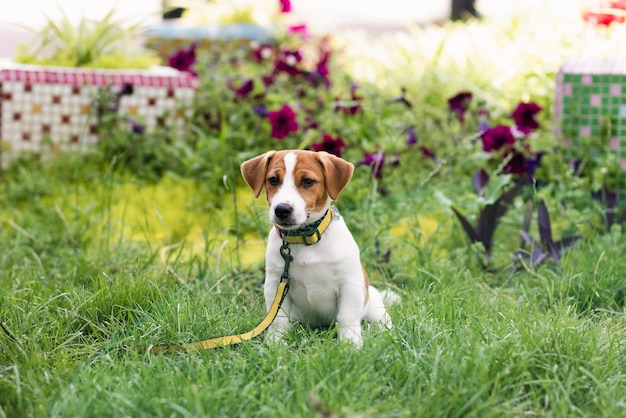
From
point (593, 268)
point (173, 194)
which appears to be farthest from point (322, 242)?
point (173, 194)

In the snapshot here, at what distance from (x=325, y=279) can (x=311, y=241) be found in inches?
6.4

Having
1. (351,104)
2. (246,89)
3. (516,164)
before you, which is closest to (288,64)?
(246,89)

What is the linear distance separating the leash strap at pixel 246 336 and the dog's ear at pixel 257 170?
247 mm

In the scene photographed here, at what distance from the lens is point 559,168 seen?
5352mm

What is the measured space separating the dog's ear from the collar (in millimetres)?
200

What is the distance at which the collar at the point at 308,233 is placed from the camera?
10.3ft

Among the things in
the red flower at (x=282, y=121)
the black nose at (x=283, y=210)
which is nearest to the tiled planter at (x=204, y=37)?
the red flower at (x=282, y=121)

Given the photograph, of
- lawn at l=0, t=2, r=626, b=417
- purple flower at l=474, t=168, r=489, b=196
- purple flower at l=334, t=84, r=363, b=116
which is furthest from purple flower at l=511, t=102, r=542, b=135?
purple flower at l=334, t=84, r=363, b=116

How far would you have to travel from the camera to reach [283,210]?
2941 mm

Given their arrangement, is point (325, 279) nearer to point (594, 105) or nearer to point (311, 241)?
point (311, 241)

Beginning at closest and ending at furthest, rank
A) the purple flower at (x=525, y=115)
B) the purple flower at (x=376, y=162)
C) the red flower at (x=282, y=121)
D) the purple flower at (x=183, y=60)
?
the purple flower at (x=376, y=162) → the purple flower at (x=525, y=115) → the red flower at (x=282, y=121) → the purple flower at (x=183, y=60)

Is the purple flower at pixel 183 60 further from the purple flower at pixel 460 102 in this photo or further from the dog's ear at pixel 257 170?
the dog's ear at pixel 257 170

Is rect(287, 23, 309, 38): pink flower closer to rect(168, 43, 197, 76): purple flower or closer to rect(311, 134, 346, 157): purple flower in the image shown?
rect(168, 43, 197, 76): purple flower

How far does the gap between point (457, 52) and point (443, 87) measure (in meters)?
1.49
